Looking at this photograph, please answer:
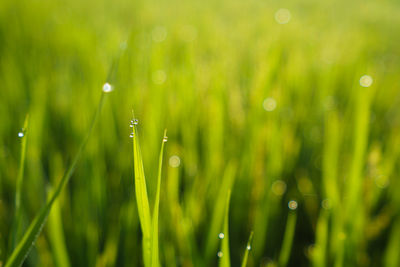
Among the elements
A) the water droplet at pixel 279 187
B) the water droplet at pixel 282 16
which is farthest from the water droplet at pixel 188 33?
the water droplet at pixel 279 187

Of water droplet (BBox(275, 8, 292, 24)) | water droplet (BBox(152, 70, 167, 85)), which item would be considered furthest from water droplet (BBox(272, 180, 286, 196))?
water droplet (BBox(275, 8, 292, 24))

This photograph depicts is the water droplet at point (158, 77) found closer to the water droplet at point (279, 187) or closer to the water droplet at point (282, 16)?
the water droplet at point (279, 187)

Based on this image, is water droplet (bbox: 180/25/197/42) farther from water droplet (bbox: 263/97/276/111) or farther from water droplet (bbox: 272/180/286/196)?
water droplet (bbox: 272/180/286/196)

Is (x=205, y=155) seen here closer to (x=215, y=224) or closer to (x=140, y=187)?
(x=215, y=224)

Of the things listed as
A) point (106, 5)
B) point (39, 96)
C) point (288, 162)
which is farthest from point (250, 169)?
point (106, 5)

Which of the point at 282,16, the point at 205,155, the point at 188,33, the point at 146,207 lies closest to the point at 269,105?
the point at 205,155

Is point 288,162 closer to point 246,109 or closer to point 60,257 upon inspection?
point 246,109
